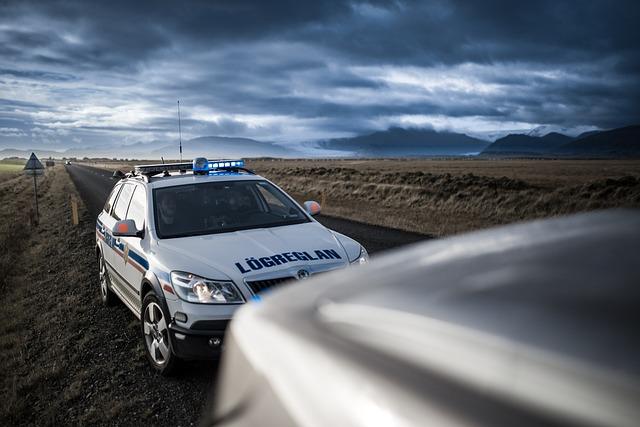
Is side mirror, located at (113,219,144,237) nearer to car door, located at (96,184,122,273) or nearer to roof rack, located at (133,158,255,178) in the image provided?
car door, located at (96,184,122,273)

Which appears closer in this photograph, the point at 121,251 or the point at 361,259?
the point at 361,259

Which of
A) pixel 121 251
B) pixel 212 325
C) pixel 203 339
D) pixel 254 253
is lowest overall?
pixel 203 339

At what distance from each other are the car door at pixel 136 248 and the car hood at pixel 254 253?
1.14 ft

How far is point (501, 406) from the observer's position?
685 millimetres

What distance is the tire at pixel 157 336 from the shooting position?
4.32 m

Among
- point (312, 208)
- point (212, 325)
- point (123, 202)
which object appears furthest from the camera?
point (123, 202)

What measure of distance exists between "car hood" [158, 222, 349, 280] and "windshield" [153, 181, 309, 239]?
0.30 m

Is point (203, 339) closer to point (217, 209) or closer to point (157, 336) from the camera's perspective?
point (157, 336)

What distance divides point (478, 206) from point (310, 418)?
19.3 m

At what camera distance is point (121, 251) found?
5.67 m

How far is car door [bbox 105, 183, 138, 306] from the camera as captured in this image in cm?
544

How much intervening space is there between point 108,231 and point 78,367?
6.29 feet

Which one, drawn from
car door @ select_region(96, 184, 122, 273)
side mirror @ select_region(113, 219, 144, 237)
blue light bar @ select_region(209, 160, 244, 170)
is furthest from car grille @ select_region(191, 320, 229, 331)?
blue light bar @ select_region(209, 160, 244, 170)

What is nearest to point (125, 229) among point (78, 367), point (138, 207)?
point (138, 207)
